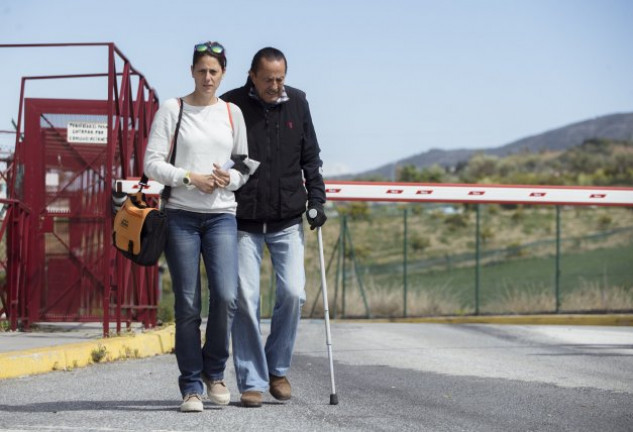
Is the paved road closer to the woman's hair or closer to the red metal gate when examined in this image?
the woman's hair

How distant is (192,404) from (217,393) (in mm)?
223

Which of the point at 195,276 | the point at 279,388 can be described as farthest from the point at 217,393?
the point at 195,276

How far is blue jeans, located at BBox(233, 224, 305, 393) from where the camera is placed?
7.56 metres

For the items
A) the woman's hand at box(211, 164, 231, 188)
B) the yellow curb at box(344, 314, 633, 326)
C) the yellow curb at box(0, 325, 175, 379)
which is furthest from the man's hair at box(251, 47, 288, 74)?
the yellow curb at box(344, 314, 633, 326)

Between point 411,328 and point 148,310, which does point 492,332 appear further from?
point 148,310

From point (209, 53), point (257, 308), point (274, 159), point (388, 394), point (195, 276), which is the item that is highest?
point (209, 53)

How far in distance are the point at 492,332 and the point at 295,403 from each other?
29.9 feet

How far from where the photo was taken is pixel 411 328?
1800cm

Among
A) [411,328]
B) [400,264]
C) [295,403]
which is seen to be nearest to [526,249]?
[400,264]

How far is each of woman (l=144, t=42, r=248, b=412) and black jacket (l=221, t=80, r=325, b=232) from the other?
8.9 inches

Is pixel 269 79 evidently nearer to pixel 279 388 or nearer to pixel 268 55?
pixel 268 55

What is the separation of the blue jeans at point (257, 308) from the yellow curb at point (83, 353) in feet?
8.59

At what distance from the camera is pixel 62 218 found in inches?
599

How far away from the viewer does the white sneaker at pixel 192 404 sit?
720cm
